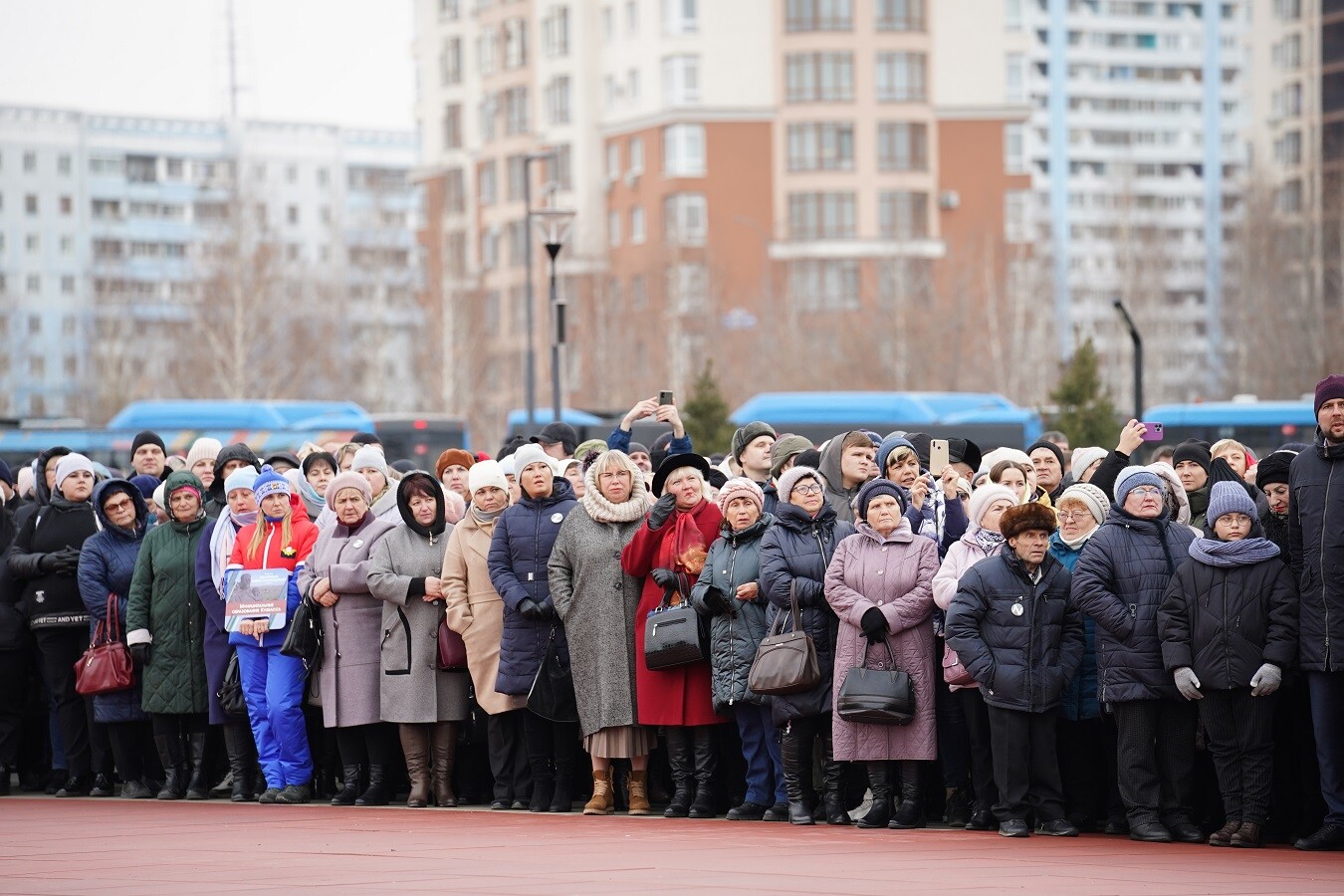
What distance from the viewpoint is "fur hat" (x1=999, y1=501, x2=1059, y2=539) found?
10.9 m

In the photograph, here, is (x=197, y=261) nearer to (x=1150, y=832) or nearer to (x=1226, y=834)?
(x=1150, y=832)

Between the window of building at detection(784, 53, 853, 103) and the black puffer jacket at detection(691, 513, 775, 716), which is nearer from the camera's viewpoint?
the black puffer jacket at detection(691, 513, 775, 716)

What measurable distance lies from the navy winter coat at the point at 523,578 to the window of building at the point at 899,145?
73.4m

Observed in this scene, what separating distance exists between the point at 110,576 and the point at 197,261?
6636 centimetres

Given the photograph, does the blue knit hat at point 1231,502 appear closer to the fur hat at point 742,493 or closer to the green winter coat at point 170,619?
the fur hat at point 742,493

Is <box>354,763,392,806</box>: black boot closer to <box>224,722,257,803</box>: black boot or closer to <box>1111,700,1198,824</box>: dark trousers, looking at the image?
<box>224,722,257,803</box>: black boot

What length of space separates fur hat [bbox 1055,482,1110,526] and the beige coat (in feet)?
11.5

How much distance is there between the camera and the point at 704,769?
1195cm

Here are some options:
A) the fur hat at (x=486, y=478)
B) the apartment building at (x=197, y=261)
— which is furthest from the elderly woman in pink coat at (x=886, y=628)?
the apartment building at (x=197, y=261)

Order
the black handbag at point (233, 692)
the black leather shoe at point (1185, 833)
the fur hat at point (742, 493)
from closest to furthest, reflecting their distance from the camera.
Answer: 1. the black leather shoe at point (1185, 833)
2. the fur hat at point (742, 493)
3. the black handbag at point (233, 692)

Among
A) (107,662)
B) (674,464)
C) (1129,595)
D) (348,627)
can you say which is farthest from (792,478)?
(107,662)

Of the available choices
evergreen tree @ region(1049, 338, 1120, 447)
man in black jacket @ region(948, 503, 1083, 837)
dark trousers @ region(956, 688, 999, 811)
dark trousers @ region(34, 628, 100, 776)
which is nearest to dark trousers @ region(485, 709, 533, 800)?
dark trousers @ region(956, 688, 999, 811)

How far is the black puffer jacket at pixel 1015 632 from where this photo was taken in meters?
10.9

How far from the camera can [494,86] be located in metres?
92.7
